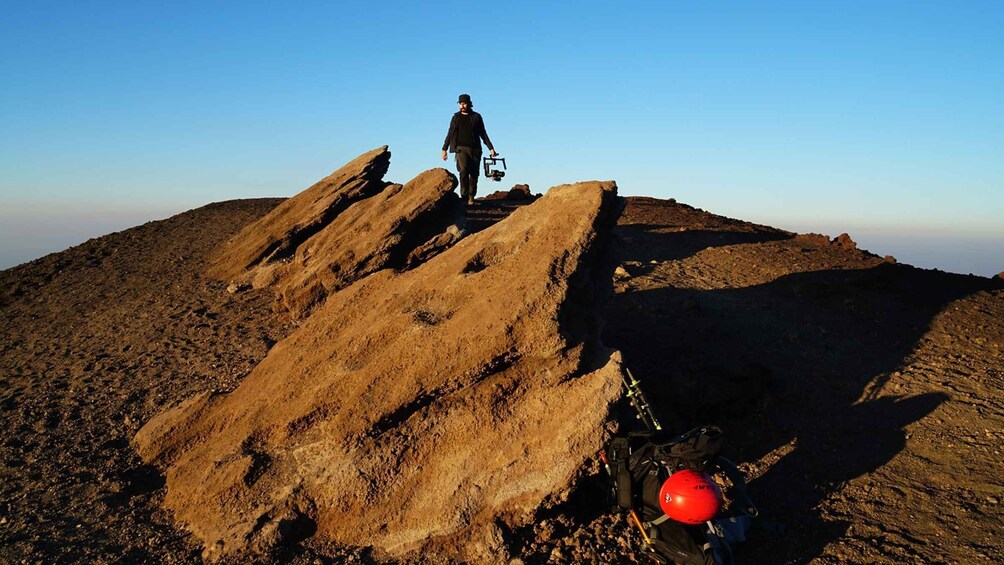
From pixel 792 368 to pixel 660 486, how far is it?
15.1ft

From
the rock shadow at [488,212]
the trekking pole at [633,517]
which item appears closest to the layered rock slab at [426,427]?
the trekking pole at [633,517]

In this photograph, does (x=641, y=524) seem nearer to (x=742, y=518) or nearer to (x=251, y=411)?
(x=742, y=518)

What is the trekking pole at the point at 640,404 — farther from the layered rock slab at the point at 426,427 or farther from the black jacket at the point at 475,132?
the black jacket at the point at 475,132

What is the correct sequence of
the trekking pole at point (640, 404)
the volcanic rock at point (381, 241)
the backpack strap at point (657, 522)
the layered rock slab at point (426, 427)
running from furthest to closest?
the volcanic rock at point (381, 241) → the trekking pole at point (640, 404) → the layered rock slab at point (426, 427) → the backpack strap at point (657, 522)

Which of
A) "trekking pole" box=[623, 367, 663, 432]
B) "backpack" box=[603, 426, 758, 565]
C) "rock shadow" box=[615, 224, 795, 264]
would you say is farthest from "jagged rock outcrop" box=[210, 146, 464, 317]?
"backpack" box=[603, 426, 758, 565]

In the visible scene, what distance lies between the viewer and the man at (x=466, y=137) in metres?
13.2

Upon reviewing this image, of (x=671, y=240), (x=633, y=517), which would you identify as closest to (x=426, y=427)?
(x=633, y=517)

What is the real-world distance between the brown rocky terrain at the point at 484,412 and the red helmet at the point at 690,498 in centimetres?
76

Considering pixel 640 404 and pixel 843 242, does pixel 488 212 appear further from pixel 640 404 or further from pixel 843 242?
pixel 640 404

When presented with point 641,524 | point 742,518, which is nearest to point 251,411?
point 641,524

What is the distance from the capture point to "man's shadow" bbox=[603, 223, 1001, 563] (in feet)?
22.7

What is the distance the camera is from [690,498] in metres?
4.90

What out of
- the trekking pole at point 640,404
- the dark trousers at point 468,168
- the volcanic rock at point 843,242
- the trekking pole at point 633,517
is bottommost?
the trekking pole at point 633,517

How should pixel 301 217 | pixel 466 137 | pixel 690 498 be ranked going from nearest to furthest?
pixel 690 498 < pixel 301 217 < pixel 466 137
